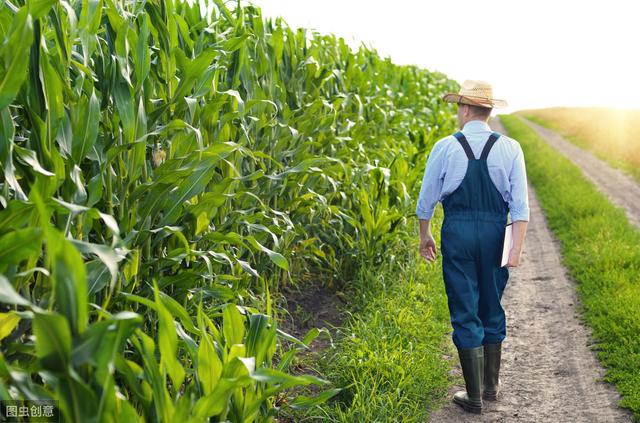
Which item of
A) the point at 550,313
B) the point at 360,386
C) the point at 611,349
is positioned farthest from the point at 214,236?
the point at 550,313

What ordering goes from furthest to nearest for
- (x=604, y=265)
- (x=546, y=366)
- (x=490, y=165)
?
(x=604, y=265) < (x=546, y=366) < (x=490, y=165)

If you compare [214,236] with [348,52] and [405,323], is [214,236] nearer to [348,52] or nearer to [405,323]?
[405,323]

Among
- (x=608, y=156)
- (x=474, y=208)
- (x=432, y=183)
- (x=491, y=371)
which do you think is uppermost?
(x=432, y=183)

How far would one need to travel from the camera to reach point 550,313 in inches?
247

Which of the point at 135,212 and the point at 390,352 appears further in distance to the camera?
the point at 390,352

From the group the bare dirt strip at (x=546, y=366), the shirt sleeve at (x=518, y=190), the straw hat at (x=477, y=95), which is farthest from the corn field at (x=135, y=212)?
the bare dirt strip at (x=546, y=366)

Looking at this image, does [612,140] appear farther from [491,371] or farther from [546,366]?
[491,371]

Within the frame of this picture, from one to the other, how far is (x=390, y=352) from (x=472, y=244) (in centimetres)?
97

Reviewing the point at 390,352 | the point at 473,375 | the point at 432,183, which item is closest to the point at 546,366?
the point at 473,375

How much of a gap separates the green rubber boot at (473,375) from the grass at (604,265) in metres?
0.90

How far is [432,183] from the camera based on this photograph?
4426 millimetres

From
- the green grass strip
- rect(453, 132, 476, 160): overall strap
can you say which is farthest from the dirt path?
rect(453, 132, 476, 160): overall strap

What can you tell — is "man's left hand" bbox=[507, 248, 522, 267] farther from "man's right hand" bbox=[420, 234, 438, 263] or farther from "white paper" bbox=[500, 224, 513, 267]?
"man's right hand" bbox=[420, 234, 438, 263]

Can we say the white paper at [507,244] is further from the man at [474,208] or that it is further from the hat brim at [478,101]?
the hat brim at [478,101]
